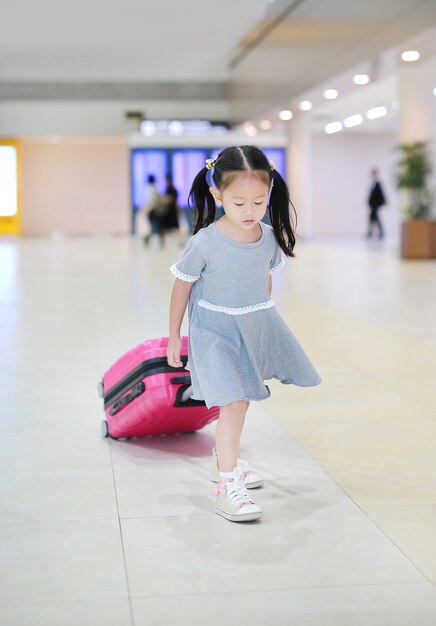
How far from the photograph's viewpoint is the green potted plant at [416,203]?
19.9m

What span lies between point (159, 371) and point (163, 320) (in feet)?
17.0

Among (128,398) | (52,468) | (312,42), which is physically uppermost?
(312,42)

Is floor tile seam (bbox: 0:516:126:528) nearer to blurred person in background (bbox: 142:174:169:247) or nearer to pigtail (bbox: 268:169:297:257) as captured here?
pigtail (bbox: 268:169:297:257)

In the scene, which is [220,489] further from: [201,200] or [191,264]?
[201,200]

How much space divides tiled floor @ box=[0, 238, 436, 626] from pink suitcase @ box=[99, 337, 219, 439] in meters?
0.10

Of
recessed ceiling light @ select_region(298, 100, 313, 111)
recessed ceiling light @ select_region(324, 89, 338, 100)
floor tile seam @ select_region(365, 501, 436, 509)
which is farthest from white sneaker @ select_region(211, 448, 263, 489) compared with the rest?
recessed ceiling light @ select_region(298, 100, 313, 111)

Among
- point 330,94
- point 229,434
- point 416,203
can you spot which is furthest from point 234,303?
point 330,94

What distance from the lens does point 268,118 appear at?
101ft

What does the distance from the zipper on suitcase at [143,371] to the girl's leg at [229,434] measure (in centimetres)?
78

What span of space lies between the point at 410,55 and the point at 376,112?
51.0 ft

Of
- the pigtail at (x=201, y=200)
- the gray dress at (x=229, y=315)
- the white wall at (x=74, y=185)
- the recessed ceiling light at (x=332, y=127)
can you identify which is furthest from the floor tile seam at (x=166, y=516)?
the white wall at (x=74, y=185)

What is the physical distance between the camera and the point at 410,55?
17.7m

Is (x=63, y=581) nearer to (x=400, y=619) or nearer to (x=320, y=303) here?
(x=400, y=619)

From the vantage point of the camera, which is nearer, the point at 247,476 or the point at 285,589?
the point at 285,589
